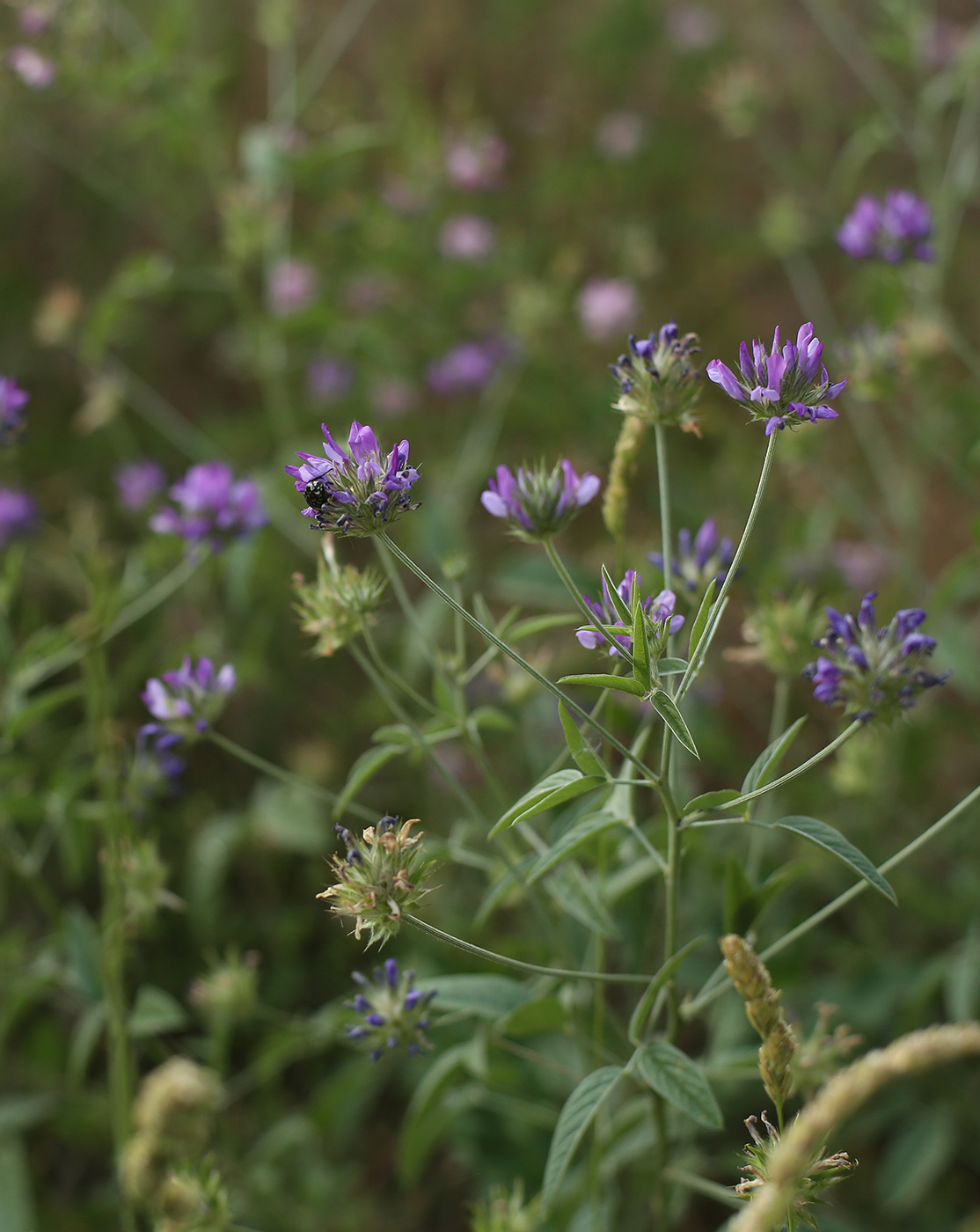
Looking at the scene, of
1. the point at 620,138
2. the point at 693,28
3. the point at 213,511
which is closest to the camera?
the point at 213,511

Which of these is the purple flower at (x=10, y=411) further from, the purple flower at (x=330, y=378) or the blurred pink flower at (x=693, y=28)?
the blurred pink flower at (x=693, y=28)

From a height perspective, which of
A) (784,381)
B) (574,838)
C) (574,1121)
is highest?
(784,381)

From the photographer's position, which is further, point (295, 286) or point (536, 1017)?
point (295, 286)

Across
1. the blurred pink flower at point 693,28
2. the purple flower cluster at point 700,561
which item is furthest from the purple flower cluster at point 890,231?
the blurred pink flower at point 693,28

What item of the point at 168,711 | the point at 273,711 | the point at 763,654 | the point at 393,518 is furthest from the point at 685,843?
the point at 273,711

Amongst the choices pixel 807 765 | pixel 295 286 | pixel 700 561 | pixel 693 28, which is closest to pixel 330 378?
pixel 295 286

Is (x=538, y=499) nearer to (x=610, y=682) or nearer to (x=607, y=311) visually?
(x=610, y=682)
